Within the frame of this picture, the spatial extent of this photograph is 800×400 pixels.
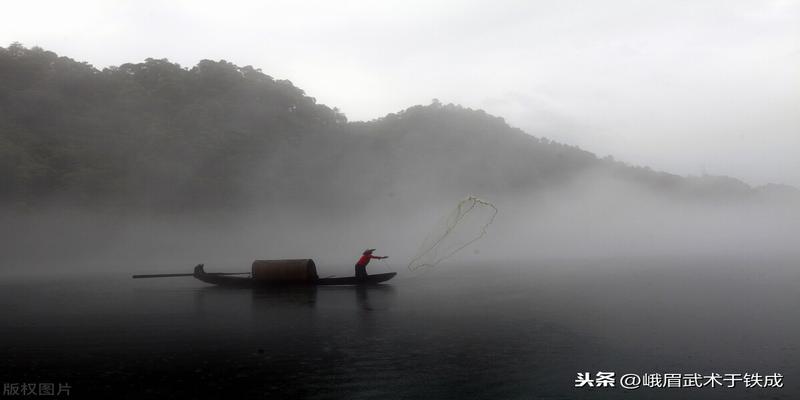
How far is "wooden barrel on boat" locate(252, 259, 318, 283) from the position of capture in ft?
129

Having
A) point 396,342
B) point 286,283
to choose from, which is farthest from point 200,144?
point 396,342

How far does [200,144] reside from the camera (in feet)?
329

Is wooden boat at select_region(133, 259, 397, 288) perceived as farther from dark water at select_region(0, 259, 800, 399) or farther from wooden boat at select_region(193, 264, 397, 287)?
dark water at select_region(0, 259, 800, 399)

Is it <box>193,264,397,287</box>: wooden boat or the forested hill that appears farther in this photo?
the forested hill

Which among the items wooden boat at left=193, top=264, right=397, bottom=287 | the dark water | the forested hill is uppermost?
the forested hill

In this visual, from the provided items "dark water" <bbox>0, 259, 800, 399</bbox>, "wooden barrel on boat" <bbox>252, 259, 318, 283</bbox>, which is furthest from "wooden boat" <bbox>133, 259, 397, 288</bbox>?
"dark water" <bbox>0, 259, 800, 399</bbox>

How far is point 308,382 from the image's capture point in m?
15.7

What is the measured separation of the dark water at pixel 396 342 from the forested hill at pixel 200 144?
5107cm

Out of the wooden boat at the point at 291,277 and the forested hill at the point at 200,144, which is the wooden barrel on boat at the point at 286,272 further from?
the forested hill at the point at 200,144

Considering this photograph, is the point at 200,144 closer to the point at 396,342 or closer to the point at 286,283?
the point at 286,283

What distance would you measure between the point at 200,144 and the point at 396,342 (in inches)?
3474

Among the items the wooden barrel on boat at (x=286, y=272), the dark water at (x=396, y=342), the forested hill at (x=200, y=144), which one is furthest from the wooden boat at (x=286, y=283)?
the forested hill at (x=200, y=144)

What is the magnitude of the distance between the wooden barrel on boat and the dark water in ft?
4.22

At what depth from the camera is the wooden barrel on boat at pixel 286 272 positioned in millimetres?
39344
